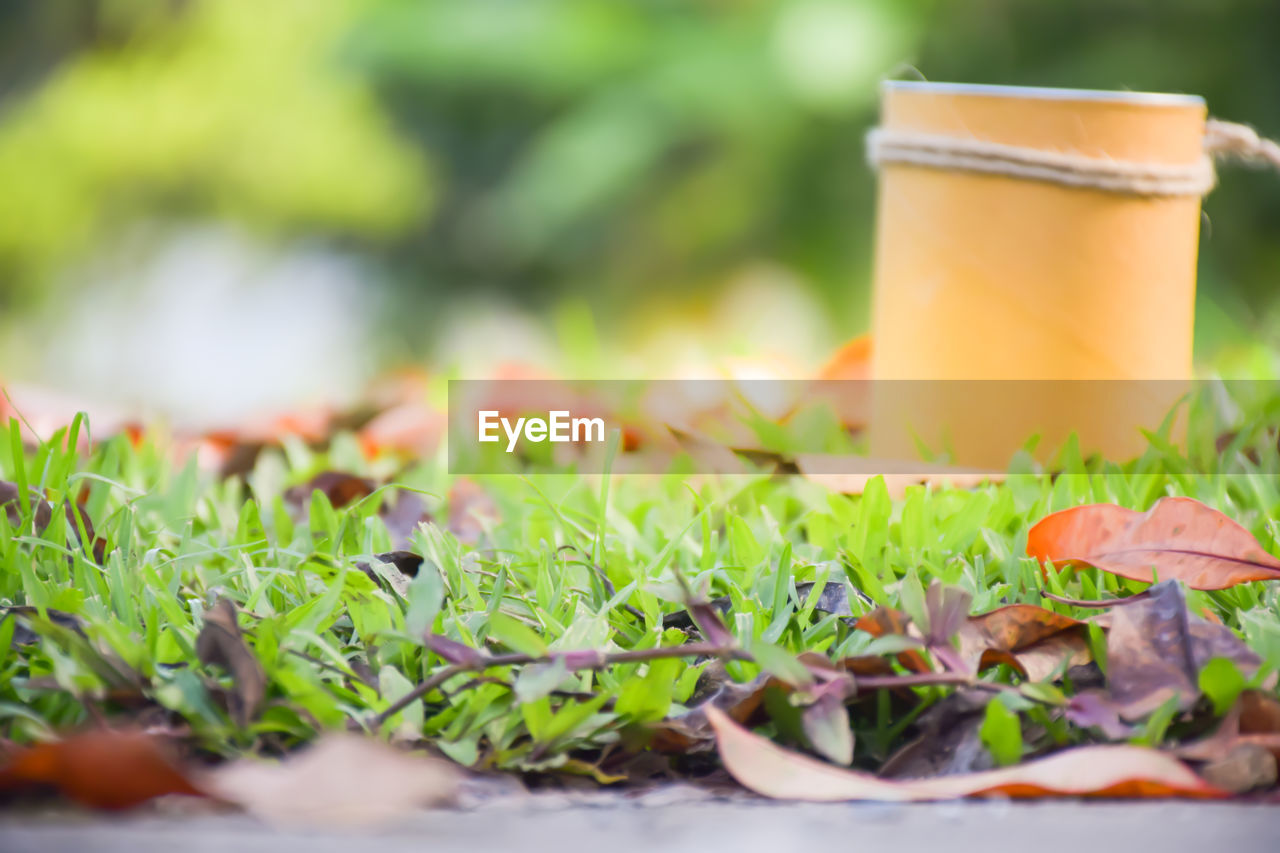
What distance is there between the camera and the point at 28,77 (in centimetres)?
612

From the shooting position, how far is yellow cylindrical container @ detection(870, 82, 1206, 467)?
1.05 metres

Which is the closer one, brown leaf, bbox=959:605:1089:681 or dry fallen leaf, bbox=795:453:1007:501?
brown leaf, bbox=959:605:1089:681

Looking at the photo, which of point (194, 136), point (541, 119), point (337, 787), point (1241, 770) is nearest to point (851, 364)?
point (1241, 770)

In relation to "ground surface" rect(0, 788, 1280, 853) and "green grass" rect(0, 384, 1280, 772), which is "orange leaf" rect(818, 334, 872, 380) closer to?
"green grass" rect(0, 384, 1280, 772)

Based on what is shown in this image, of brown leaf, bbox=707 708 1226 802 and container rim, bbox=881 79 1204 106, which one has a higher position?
container rim, bbox=881 79 1204 106

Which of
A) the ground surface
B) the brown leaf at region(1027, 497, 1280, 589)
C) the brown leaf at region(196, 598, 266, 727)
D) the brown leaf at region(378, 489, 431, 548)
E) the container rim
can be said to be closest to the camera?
the ground surface

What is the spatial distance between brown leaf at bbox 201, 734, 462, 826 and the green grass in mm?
79

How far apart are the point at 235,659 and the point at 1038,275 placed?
32.4 inches

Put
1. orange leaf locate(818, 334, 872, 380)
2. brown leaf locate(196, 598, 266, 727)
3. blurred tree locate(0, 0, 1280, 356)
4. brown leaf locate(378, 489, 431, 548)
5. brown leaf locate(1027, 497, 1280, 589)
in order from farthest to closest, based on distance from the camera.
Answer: blurred tree locate(0, 0, 1280, 356) < orange leaf locate(818, 334, 872, 380) < brown leaf locate(378, 489, 431, 548) < brown leaf locate(1027, 497, 1280, 589) < brown leaf locate(196, 598, 266, 727)

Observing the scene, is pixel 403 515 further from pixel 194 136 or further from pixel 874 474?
pixel 194 136

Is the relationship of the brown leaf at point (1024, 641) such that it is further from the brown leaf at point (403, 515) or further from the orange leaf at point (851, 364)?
the orange leaf at point (851, 364)

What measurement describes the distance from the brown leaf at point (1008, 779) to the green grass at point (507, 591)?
3 cm

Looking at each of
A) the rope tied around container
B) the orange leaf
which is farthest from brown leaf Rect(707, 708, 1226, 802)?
the orange leaf

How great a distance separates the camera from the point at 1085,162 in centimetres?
104
